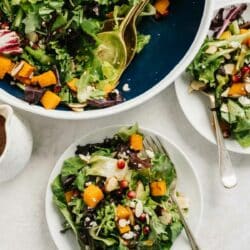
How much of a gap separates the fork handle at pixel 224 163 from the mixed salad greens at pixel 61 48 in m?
0.24

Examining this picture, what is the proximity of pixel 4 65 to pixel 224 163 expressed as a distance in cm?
54

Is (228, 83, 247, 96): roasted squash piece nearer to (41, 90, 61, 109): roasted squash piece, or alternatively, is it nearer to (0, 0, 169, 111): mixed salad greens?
(0, 0, 169, 111): mixed salad greens

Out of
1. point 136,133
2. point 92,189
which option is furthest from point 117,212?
point 136,133

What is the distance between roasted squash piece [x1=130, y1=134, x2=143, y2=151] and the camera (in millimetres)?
1522

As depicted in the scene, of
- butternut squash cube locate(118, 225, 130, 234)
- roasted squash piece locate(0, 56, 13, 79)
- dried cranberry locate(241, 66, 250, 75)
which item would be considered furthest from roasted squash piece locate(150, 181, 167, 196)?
roasted squash piece locate(0, 56, 13, 79)

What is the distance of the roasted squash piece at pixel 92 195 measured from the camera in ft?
4.90

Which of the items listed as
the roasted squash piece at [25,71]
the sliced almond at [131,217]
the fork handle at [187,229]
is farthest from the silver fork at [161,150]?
the roasted squash piece at [25,71]

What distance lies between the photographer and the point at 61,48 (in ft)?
4.75

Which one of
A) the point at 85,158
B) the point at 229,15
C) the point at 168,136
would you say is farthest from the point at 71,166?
the point at 229,15

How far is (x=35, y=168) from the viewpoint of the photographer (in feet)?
5.29

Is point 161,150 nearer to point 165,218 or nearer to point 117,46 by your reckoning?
point 165,218

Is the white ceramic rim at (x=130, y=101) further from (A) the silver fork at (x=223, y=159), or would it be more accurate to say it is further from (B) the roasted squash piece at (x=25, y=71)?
(A) the silver fork at (x=223, y=159)

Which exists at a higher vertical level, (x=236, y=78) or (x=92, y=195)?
(x=236, y=78)

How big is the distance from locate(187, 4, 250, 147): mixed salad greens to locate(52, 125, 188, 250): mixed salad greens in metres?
0.18
